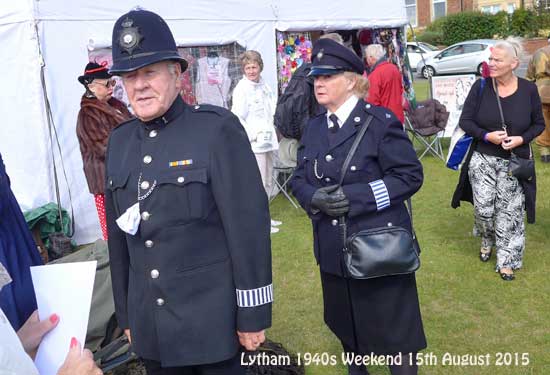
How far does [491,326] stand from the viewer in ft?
13.4

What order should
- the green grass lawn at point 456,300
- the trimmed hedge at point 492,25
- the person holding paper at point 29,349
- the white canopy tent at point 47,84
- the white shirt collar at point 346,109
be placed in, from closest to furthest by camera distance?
the person holding paper at point 29,349
the white shirt collar at point 346,109
the green grass lawn at point 456,300
the white canopy tent at point 47,84
the trimmed hedge at point 492,25

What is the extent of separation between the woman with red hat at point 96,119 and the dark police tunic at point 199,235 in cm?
295

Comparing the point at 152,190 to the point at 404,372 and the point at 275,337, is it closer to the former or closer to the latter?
the point at 404,372

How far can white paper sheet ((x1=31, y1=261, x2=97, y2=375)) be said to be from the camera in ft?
6.15

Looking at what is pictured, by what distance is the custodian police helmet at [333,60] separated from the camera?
286 centimetres

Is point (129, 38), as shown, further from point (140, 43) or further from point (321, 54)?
point (321, 54)

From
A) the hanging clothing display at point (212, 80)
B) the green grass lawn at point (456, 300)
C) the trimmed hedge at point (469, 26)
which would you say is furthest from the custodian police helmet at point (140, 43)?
the trimmed hedge at point (469, 26)

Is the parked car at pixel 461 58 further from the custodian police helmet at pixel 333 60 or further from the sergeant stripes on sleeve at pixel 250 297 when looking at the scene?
the sergeant stripes on sleeve at pixel 250 297

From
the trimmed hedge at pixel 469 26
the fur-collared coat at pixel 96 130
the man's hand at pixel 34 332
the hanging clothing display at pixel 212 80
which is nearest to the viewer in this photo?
the man's hand at pixel 34 332

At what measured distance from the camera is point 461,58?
24.4 m

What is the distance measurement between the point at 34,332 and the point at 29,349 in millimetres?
56

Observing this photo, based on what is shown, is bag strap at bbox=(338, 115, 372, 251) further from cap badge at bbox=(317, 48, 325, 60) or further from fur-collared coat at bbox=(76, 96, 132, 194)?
fur-collared coat at bbox=(76, 96, 132, 194)

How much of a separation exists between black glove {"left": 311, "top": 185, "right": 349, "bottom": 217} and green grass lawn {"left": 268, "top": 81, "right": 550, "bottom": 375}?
1.35m

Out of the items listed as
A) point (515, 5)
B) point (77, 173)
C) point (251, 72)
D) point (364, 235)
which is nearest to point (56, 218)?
point (77, 173)
